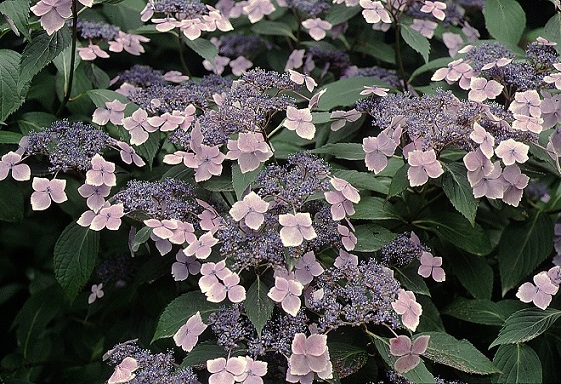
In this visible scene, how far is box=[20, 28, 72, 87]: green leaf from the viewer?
5.07 ft

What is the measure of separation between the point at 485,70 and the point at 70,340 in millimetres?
1384

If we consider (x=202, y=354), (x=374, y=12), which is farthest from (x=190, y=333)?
(x=374, y=12)

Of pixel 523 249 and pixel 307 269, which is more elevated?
pixel 307 269

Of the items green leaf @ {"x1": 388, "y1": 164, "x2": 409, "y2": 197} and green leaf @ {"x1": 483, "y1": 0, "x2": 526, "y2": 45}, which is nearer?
green leaf @ {"x1": 388, "y1": 164, "x2": 409, "y2": 197}

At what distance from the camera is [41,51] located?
1563mm

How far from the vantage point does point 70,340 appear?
2.15 m

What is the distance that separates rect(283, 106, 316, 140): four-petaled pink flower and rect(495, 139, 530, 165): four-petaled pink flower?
1.16 feet

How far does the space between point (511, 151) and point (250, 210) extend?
19.7 inches

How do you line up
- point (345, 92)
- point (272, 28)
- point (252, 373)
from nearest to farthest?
point (252, 373) < point (345, 92) < point (272, 28)

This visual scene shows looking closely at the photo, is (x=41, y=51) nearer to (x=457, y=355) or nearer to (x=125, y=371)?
(x=125, y=371)

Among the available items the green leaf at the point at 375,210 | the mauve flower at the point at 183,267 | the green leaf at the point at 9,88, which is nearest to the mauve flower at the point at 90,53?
the green leaf at the point at 9,88

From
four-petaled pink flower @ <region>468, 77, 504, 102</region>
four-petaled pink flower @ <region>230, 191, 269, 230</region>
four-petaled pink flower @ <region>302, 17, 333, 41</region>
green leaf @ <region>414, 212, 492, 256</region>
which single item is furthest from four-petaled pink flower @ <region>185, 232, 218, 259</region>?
four-petaled pink flower @ <region>302, 17, 333, 41</region>

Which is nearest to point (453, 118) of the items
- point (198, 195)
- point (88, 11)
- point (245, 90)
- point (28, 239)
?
point (245, 90)

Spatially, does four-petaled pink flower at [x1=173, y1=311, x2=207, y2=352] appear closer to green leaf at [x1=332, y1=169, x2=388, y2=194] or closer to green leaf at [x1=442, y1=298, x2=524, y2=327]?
green leaf at [x1=332, y1=169, x2=388, y2=194]
